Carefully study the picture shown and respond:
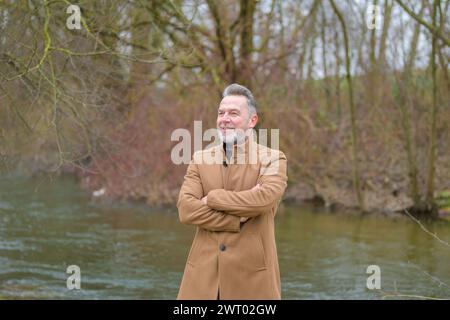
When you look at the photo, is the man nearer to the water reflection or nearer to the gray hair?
the gray hair

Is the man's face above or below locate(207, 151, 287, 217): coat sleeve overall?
above

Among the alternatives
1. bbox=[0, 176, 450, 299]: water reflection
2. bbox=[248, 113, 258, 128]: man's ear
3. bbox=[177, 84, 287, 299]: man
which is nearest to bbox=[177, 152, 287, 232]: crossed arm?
bbox=[177, 84, 287, 299]: man

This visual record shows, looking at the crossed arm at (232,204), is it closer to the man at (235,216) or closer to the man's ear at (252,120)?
the man at (235,216)

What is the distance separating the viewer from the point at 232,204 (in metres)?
3.61

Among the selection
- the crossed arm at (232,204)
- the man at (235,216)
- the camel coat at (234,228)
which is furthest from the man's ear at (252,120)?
the crossed arm at (232,204)

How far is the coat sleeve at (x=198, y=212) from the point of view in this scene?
12.0 ft

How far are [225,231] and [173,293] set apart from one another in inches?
219

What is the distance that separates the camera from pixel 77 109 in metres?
7.91

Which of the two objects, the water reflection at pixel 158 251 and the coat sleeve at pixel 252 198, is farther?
the water reflection at pixel 158 251

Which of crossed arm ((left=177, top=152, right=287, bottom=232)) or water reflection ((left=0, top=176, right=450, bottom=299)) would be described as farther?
water reflection ((left=0, top=176, right=450, bottom=299))

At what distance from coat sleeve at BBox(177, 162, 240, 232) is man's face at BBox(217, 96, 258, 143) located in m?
0.34

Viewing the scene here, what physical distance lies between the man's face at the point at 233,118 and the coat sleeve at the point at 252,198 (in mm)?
278

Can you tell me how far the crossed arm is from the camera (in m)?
3.62

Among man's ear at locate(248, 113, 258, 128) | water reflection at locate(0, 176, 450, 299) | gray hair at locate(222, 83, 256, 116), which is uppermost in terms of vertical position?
gray hair at locate(222, 83, 256, 116)
